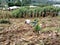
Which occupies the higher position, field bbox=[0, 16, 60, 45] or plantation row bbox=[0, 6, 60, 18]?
field bbox=[0, 16, 60, 45]

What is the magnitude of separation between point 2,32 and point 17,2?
5.50 meters

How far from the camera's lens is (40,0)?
10406 mm

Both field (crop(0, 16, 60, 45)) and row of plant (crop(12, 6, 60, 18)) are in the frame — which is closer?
field (crop(0, 16, 60, 45))

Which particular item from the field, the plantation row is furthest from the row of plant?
the field

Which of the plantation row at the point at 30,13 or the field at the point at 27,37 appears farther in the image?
the plantation row at the point at 30,13

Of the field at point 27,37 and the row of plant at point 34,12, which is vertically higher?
the field at point 27,37

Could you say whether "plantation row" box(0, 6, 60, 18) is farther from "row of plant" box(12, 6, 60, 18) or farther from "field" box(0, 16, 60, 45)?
"field" box(0, 16, 60, 45)

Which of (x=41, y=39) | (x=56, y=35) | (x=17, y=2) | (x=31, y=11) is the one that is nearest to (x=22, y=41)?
(x=41, y=39)

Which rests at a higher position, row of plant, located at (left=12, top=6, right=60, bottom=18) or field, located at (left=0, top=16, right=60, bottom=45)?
field, located at (left=0, top=16, right=60, bottom=45)

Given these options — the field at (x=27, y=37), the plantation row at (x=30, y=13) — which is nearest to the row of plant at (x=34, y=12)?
the plantation row at (x=30, y=13)

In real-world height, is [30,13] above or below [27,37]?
below

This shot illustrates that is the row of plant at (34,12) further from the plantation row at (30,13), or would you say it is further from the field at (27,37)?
the field at (27,37)

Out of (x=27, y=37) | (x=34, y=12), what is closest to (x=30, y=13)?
(x=34, y=12)

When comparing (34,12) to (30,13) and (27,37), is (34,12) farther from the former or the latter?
(27,37)
